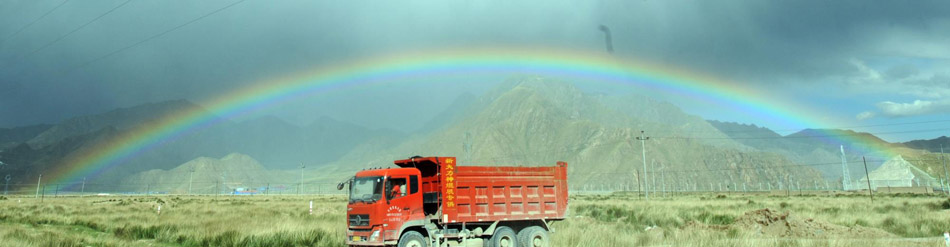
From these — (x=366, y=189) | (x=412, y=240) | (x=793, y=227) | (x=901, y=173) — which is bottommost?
(x=793, y=227)

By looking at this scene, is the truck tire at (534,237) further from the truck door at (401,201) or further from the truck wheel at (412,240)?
the truck door at (401,201)

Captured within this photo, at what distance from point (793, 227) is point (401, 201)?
14650mm

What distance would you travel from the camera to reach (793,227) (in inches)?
794

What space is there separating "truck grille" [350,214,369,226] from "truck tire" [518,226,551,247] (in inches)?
187

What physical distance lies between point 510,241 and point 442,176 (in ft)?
10.2

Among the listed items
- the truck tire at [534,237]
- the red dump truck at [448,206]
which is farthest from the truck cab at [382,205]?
the truck tire at [534,237]

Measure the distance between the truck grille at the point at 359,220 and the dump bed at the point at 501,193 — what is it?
2129 millimetres

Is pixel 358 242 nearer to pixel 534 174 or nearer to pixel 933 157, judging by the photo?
pixel 534 174

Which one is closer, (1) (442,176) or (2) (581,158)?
(1) (442,176)

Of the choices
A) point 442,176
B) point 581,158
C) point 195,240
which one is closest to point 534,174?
point 442,176

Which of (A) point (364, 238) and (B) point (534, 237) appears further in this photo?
(B) point (534, 237)

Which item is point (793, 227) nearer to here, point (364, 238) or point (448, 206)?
point (448, 206)

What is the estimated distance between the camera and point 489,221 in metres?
16.3

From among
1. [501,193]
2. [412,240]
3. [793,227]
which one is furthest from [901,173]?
[412,240]
